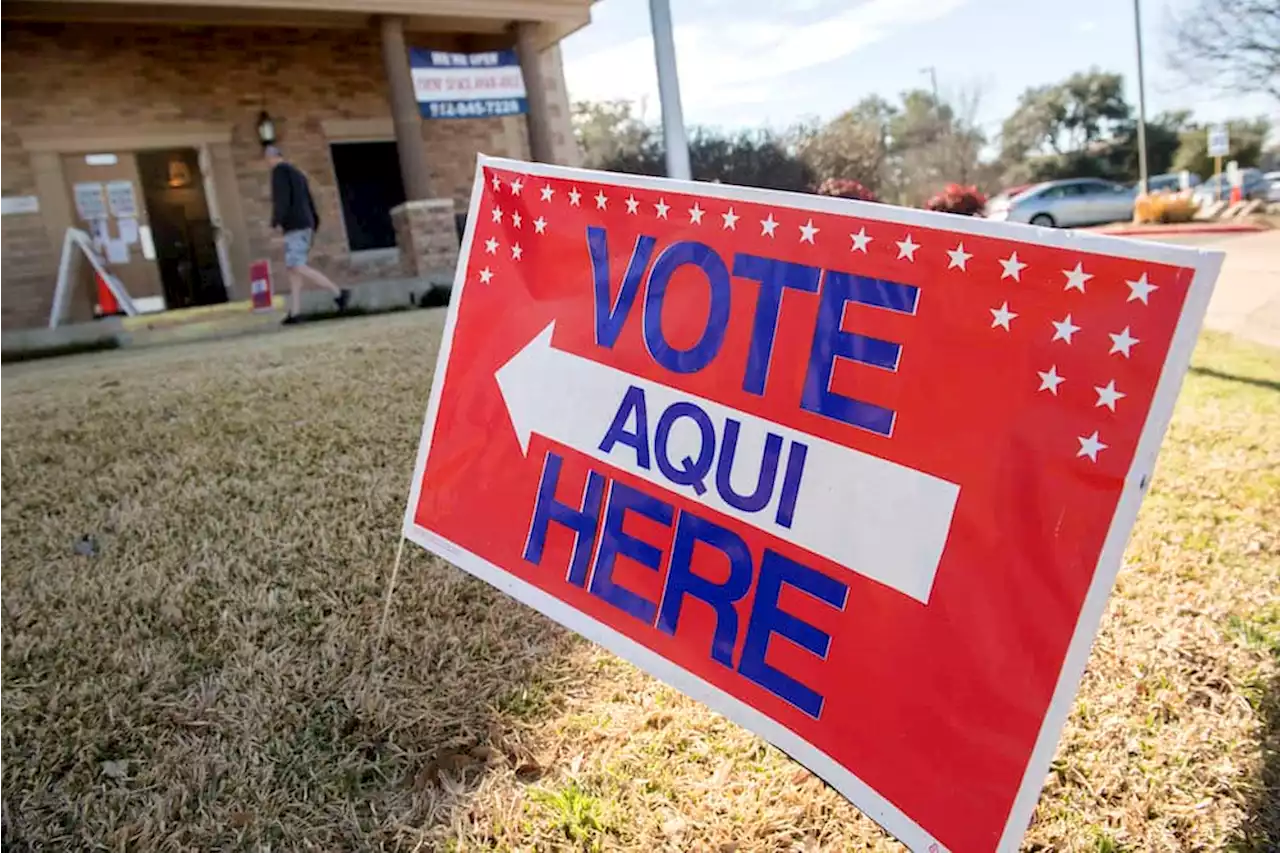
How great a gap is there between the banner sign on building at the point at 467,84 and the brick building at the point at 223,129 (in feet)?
0.71

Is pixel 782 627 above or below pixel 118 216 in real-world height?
below

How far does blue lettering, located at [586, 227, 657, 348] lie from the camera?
5.85 ft

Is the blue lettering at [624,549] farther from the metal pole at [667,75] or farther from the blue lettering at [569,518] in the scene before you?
the metal pole at [667,75]

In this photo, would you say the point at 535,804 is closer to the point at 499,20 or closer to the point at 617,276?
the point at 617,276

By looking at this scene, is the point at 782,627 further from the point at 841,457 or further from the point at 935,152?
the point at 935,152

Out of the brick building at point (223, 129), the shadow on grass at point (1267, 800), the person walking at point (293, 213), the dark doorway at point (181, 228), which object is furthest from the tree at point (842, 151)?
the shadow on grass at point (1267, 800)

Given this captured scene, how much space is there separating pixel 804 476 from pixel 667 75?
5.07m

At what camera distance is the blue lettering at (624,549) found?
1.70m

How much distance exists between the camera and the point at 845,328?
4.83ft

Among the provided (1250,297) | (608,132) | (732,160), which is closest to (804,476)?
(1250,297)

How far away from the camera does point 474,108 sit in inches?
420

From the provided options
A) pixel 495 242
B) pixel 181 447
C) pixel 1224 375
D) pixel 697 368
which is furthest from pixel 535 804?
pixel 1224 375

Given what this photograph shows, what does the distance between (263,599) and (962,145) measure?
46.2m

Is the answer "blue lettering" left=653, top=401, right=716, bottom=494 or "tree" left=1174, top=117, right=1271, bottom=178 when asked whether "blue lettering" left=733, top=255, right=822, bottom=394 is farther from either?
"tree" left=1174, top=117, right=1271, bottom=178
